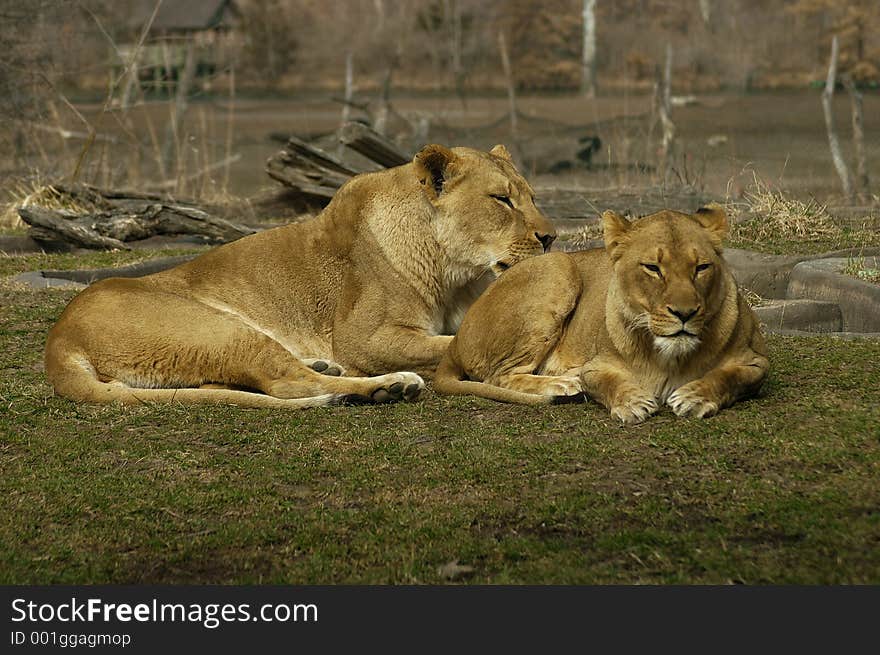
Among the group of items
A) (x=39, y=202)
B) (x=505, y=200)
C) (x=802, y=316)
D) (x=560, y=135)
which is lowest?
(x=560, y=135)

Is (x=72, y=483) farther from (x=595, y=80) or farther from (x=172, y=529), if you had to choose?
(x=595, y=80)

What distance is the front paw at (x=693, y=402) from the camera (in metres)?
5.00

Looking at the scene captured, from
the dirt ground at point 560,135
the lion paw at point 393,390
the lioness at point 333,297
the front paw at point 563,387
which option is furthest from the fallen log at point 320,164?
the front paw at point 563,387

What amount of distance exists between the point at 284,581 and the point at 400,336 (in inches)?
109

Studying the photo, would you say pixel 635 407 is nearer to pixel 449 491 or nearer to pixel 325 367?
pixel 449 491

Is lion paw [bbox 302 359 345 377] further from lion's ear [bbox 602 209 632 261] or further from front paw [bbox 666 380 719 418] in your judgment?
front paw [bbox 666 380 719 418]

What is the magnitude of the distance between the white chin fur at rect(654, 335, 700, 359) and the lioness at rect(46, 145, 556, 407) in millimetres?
1289

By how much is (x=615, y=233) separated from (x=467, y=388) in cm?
105

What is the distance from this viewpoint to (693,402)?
5.02 m

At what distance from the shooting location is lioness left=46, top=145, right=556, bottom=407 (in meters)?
5.84

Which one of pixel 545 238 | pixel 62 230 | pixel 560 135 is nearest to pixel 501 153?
pixel 545 238

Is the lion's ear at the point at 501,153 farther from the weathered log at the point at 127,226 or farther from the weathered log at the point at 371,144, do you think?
the weathered log at the point at 371,144

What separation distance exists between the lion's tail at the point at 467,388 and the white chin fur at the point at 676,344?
2.34ft

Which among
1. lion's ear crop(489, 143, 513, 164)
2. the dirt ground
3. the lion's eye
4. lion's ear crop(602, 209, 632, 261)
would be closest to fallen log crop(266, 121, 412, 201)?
the dirt ground
